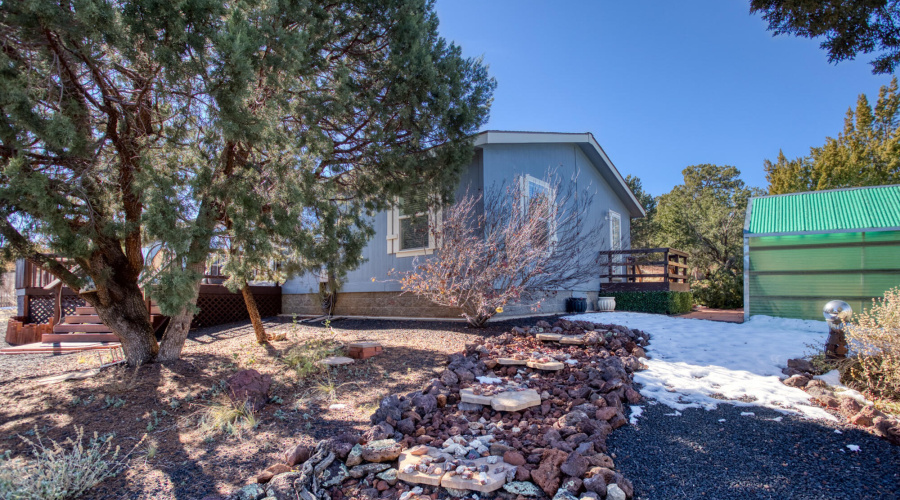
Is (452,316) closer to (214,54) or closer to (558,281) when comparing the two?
(558,281)

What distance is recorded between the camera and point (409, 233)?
9016 mm

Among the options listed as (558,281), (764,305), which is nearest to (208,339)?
(558,281)

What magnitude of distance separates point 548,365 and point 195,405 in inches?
132

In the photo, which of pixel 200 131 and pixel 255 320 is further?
pixel 255 320

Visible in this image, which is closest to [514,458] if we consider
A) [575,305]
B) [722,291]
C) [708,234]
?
[575,305]

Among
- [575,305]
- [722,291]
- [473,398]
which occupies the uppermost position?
[722,291]

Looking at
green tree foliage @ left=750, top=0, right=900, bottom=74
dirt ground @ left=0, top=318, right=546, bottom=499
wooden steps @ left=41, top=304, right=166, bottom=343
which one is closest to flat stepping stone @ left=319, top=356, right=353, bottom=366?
dirt ground @ left=0, top=318, right=546, bottom=499

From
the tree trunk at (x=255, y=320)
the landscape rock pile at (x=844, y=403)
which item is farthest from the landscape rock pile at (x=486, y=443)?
the tree trunk at (x=255, y=320)

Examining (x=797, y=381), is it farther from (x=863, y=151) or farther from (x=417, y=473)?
(x=863, y=151)

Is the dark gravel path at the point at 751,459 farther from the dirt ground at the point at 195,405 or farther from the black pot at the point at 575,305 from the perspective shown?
the black pot at the point at 575,305

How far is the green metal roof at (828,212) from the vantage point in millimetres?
7589

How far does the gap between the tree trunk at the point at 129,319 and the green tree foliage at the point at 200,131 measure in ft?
0.05

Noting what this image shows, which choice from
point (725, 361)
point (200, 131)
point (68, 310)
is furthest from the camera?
point (68, 310)

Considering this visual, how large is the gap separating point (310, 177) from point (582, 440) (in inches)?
151
